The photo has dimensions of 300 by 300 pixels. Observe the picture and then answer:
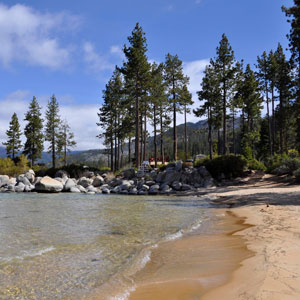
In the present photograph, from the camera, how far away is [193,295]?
2.83 m

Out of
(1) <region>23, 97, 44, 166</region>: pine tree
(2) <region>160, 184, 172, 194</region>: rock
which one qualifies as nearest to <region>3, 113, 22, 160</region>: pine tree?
(1) <region>23, 97, 44, 166</region>: pine tree

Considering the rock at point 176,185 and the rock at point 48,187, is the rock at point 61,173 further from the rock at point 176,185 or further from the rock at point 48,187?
the rock at point 176,185

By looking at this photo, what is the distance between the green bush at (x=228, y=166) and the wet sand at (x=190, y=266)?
1794 cm

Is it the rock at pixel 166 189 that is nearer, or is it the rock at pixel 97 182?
the rock at pixel 166 189

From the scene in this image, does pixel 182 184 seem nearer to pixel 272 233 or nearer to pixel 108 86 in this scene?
pixel 272 233

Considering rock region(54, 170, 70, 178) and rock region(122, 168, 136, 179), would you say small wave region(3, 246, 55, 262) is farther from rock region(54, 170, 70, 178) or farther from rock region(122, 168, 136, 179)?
rock region(54, 170, 70, 178)

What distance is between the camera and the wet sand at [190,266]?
3.03 metres

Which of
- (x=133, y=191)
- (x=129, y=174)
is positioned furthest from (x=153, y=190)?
(x=129, y=174)

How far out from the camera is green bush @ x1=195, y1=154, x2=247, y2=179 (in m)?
23.4

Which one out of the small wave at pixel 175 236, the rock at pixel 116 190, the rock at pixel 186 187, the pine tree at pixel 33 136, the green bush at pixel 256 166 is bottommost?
the rock at pixel 116 190

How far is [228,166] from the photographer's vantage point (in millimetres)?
23641

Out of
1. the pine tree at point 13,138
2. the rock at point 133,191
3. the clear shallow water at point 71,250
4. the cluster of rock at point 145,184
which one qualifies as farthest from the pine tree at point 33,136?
the clear shallow water at point 71,250

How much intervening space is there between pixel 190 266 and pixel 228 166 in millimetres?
20790

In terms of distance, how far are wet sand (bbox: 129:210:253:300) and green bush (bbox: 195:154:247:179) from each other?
17.9 meters
